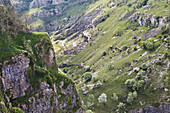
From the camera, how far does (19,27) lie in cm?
12512

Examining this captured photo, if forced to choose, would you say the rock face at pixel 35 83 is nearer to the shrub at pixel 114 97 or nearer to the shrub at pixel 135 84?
the shrub at pixel 114 97

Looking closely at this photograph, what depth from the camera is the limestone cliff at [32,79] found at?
95.3 m

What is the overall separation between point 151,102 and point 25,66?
135 meters

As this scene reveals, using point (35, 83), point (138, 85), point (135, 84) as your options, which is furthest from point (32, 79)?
point (138, 85)

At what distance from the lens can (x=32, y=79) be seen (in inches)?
4277

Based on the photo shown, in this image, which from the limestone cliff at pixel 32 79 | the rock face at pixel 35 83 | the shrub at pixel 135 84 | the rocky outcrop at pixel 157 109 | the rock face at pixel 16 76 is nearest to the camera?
the rock face at pixel 16 76

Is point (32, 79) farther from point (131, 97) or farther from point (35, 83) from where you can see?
point (131, 97)

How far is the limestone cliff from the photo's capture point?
95312 millimetres

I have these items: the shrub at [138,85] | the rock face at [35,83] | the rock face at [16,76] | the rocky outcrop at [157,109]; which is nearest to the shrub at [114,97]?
the shrub at [138,85]

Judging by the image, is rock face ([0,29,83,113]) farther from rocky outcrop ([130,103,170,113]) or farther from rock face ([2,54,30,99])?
rocky outcrop ([130,103,170,113])

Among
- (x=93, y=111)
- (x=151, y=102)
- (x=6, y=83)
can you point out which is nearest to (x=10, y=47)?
(x=6, y=83)

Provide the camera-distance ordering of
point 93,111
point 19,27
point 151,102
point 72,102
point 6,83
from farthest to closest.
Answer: point 93,111, point 151,102, point 72,102, point 19,27, point 6,83

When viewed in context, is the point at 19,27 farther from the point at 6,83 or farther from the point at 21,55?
the point at 6,83

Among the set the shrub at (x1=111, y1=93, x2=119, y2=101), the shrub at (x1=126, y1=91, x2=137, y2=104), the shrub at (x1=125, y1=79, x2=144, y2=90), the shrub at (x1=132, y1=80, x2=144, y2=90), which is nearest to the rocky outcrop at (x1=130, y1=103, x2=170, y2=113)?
the shrub at (x1=126, y1=91, x2=137, y2=104)
